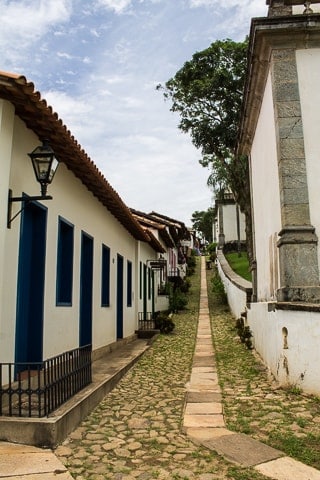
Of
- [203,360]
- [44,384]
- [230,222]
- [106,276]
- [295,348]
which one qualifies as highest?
[230,222]

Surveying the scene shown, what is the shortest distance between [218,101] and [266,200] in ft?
43.4

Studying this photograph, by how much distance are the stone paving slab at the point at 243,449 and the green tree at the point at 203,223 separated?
194 feet

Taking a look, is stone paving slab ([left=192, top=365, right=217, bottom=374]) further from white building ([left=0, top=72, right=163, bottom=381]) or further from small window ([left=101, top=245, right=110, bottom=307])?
small window ([left=101, top=245, right=110, bottom=307])

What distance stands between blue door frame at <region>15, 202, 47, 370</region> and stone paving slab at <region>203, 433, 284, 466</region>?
2763mm

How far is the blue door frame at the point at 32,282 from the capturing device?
5391 millimetres

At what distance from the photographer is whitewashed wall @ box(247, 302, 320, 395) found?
504 centimetres

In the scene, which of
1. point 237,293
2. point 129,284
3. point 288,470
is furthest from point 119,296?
point 288,470

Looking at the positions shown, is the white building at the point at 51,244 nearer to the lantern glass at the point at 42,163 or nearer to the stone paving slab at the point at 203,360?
the lantern glass at the point at 42,163

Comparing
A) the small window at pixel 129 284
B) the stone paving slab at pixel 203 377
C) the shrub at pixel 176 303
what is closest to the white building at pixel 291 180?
the stone paving slab at pixel 203 377

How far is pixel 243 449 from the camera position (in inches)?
144

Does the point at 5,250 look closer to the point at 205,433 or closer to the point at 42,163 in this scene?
the point at 42,163

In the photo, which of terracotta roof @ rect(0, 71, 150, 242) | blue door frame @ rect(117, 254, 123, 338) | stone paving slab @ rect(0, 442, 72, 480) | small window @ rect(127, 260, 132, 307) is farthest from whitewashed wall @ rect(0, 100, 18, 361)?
small window @ rect(127, 260, 132, 307)

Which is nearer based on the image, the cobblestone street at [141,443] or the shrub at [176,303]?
the cobblestone street at [141,443]

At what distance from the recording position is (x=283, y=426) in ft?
13.9
